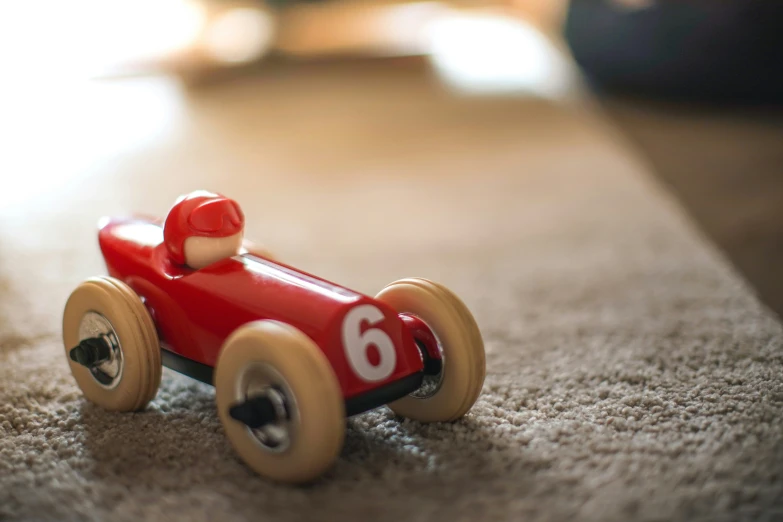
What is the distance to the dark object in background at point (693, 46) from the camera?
6.10ft

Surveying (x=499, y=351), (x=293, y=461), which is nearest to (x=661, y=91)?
(x=499, y=351)

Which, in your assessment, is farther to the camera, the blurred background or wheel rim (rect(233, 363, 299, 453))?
the blurred background

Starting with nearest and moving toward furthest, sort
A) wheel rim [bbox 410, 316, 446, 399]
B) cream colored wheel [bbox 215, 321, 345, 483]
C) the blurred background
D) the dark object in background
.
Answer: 1. cream colored wheel [bbox 215, 321, 345, 483]
2. wheel rim [bbox 410, 316, 446, 399]
3. the blurred background
4. the dark object in background

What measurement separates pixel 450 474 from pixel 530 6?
336cm

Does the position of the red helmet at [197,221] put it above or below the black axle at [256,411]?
above

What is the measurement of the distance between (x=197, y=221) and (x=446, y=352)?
26 cm

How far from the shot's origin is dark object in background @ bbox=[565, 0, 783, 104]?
1.86 meters

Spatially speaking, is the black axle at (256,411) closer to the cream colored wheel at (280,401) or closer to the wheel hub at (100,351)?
the cream colored wheel at (280,401)

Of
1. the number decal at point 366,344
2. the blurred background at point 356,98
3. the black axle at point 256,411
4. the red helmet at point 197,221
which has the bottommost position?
the black axle at point 256,411

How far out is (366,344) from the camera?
627 millimetres

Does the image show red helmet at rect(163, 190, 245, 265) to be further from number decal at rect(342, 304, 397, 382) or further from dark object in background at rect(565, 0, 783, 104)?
dark object in background at rect(565, 0, 783, 104)

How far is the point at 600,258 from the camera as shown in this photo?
1.19m

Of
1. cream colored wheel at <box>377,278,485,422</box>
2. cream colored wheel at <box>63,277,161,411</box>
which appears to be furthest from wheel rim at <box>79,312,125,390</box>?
cream colored wheel at <box>377,278,485,422</box>

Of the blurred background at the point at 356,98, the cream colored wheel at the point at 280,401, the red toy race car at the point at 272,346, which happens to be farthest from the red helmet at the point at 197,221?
the blurred background at the point at 356,98
